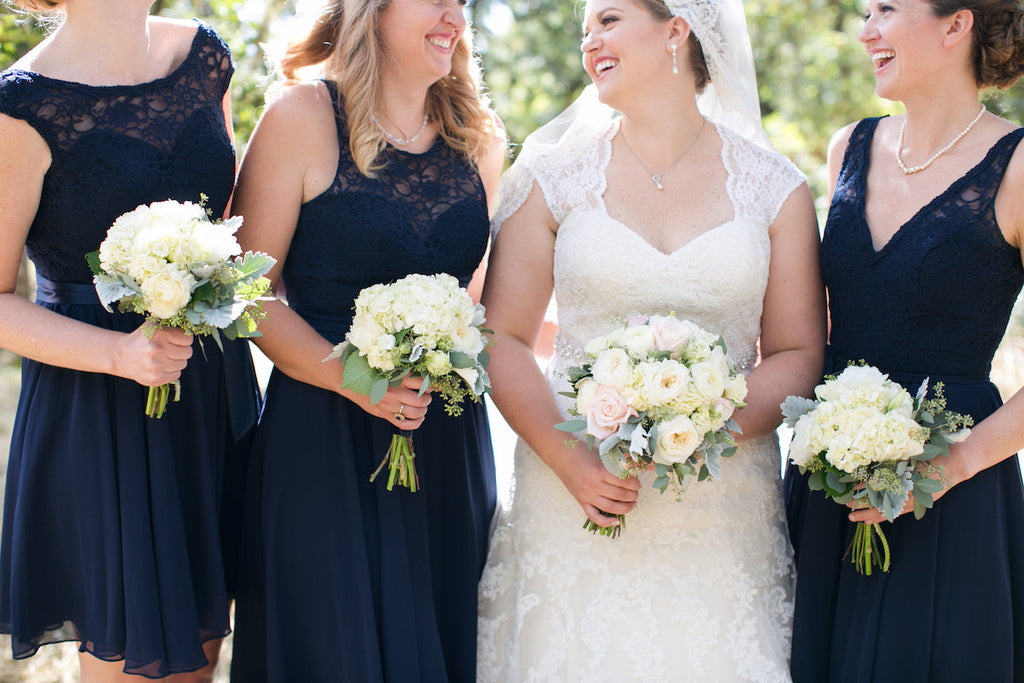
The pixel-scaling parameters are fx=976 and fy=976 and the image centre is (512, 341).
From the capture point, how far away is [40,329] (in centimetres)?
294

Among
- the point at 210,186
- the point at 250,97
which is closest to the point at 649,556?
the point at 210,186

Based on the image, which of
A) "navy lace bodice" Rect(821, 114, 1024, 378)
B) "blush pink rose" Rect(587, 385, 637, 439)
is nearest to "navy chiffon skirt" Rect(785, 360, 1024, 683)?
"navy lace bodice" Rect(821, 114, 1024, 378)

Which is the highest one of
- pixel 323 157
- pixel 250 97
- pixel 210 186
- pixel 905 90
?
pixel 250 97

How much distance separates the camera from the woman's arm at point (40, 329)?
112 inches

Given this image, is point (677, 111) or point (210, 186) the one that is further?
point (677, 111)

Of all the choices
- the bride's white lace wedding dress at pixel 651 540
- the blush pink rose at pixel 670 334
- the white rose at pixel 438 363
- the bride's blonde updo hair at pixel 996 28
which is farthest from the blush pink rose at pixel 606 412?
the bride's blonde updo hair at pixel 996 28

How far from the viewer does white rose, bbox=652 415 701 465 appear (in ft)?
9.43

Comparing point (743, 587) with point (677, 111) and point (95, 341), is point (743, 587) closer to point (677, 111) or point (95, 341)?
point (677, 111)

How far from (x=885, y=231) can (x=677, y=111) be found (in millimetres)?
917

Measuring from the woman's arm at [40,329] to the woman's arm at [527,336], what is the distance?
119 centimetres

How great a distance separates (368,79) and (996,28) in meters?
2.18

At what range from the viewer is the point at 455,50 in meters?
3.94

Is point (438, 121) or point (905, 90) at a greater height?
point (905, 90)

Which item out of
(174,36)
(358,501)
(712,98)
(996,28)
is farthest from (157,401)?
(996,28)
